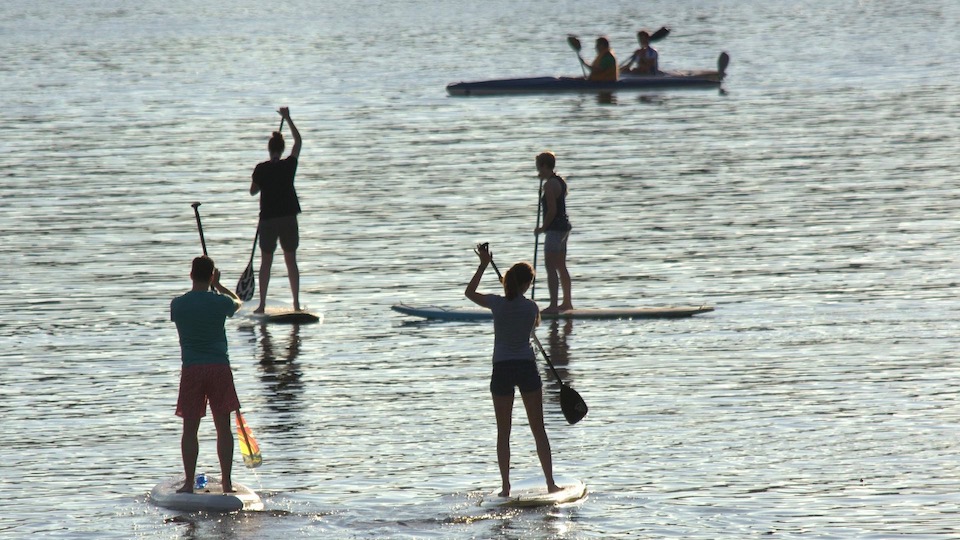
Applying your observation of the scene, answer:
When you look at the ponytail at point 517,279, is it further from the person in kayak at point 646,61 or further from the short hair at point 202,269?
the person in kayak at point 646,61

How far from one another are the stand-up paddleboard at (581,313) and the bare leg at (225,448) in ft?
23.7

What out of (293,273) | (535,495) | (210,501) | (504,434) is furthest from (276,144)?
(535,495)

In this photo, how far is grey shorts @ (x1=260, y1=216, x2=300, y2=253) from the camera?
65.5 feet

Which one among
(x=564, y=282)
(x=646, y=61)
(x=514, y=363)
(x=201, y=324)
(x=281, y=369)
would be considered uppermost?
(x=201, y=324)

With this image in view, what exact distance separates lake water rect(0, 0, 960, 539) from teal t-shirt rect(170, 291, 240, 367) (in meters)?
1.21

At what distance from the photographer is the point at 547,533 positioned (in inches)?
473

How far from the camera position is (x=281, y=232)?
20.0 m

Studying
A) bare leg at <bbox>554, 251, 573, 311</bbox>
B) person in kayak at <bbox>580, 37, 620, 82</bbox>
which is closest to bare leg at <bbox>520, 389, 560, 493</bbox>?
bare leg at <bbox>554, 251, 573, 311</bbox>

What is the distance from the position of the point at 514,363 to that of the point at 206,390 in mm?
2348

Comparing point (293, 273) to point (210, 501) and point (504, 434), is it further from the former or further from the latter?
point (504, 434)

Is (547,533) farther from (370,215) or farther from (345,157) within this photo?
(345,157)

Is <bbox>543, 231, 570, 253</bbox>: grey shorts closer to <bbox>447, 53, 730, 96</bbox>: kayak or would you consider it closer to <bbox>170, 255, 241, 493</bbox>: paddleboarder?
<bbox>170, 255, 241, 493</bbox>: paddleboarder

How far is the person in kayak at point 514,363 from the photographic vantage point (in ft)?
41.4

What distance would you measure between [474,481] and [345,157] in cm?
2410
